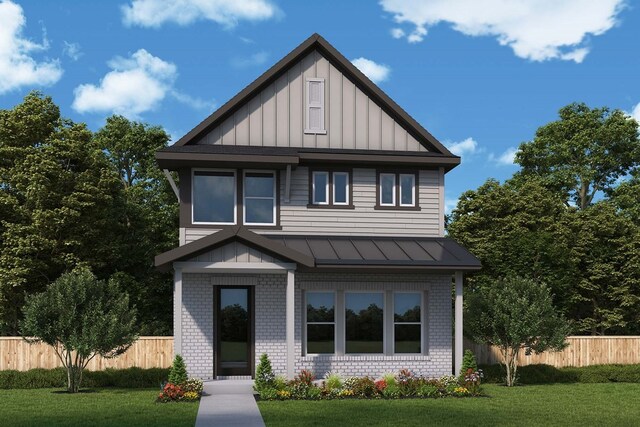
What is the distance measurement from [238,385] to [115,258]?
51.8ft

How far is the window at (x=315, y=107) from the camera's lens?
24.6 metres

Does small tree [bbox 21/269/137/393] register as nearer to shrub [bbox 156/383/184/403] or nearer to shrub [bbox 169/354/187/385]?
shrub [bbox 169/354/187/385]

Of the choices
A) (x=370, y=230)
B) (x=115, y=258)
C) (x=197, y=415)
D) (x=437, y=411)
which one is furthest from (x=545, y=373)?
(x=115, y=258)

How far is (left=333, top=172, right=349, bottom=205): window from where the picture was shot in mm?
24219

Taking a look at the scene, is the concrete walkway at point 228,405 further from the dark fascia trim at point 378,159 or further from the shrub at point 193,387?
the dark fascia trim at point 378,159

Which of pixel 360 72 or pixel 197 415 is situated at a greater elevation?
pixel 360 72

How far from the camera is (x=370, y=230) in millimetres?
24203

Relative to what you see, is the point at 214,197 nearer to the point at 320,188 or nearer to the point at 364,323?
the point at 320,188

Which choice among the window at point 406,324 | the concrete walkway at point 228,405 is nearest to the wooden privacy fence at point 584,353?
the window at point 406,324

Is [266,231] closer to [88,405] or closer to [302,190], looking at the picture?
[302,190]

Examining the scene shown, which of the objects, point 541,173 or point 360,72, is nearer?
point 360,72

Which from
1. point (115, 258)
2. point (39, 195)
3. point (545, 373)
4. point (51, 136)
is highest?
point (51, 136)

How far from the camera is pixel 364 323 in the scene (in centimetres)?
2339

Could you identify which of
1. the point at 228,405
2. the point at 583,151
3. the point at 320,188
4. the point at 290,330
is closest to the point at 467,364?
the point at 290,330
